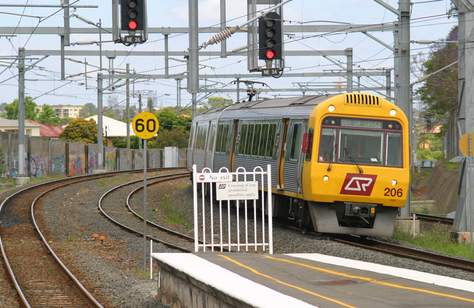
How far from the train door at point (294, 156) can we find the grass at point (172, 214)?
17.0 ft

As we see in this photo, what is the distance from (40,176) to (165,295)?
43388 millimetres

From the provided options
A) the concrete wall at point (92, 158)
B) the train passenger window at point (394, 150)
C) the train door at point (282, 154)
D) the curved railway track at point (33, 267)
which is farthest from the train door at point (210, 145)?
the concrete wall at point (92, 158)

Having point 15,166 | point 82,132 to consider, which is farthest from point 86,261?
point 82,132

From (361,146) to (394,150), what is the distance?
723 millimetres

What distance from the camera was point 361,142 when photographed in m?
20.3

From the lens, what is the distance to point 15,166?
52781 millimetres

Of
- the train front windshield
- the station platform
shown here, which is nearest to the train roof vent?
the train front windshield

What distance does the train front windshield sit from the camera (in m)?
20.1

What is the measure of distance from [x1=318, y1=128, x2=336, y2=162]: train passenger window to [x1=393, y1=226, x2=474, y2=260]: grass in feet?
8.94

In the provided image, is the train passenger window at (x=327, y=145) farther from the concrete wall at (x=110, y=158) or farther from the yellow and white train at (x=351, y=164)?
the concrete wall at (x=110, y=158)

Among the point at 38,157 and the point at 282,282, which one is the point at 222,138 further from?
the point at 38,157

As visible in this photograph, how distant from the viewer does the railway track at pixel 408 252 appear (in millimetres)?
15975

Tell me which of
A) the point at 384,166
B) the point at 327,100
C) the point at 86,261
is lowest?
the point at 86,261

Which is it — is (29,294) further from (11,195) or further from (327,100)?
(11,195)
